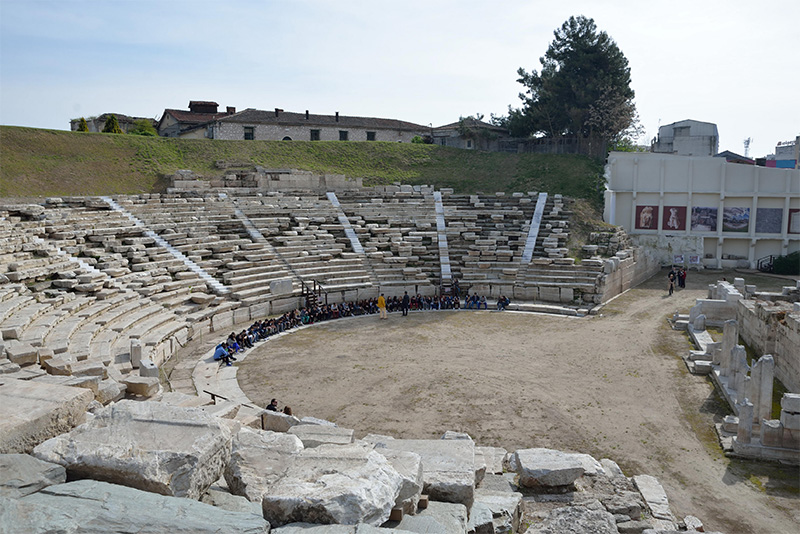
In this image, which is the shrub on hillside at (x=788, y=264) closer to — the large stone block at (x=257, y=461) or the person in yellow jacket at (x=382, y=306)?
the person in yellow jacket at (x=382, y=306)

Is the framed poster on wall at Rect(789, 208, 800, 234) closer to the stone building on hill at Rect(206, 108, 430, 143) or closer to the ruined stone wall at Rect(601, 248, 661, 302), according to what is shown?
the ruined stone wall at Rect(601, 248, 661, 302)

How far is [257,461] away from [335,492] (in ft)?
6.12

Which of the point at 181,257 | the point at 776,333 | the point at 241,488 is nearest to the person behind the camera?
the point at 241,488

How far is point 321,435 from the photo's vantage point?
30.2ft

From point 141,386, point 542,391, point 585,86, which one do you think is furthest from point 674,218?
point 141,386

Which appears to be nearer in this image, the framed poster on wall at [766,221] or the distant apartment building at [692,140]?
the framed poster on wall at [766,221]

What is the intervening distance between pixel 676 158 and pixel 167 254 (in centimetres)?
2737

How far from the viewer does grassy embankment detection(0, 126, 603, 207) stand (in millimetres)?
31094

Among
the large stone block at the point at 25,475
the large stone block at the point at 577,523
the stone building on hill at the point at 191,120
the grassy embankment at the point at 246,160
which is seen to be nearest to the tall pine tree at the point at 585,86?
the grassy embankment at the point at 246,160

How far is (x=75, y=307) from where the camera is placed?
1798 centimetres

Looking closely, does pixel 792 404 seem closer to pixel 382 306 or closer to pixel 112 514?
pixel 112 514

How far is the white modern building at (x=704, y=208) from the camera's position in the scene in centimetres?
3284

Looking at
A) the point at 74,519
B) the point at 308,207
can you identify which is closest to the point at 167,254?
the point at 308,207

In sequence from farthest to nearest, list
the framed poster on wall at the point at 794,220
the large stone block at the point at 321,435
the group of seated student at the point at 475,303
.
Result: the framed poster on wall at the point at 794,220 < the group of seated student at the point at 475,303 < the large stone block at the point at 321,435
